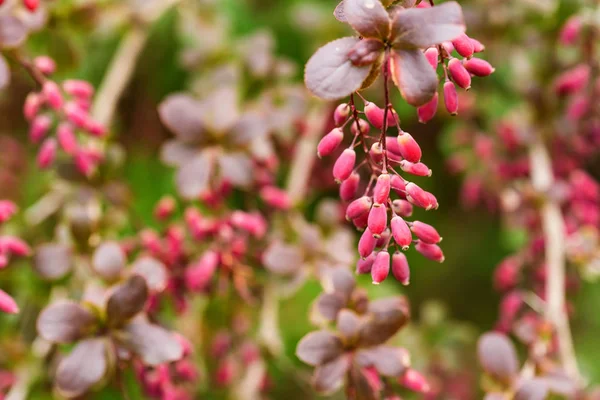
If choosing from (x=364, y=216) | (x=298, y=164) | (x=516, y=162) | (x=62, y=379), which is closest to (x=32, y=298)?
(x=62, y=379)

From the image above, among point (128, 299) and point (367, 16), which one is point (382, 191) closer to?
point (367, 16)

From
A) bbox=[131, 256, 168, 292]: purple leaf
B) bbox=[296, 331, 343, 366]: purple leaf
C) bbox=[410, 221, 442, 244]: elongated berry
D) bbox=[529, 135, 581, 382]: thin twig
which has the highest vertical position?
bbox=[410, 221, 442, 244]: elongated berry

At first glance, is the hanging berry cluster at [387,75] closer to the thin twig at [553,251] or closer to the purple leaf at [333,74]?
the purple leaf at [333,74]

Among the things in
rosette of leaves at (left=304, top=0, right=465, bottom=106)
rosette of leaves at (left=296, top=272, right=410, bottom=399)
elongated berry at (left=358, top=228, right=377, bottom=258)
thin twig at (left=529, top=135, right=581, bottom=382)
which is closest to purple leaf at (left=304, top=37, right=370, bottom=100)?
rosette of leaves at (left=304, top=0, right=465, bottom=106)

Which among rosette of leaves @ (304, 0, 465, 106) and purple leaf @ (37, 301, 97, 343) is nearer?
rosette of leaves @ (304, 0, 465, 106)

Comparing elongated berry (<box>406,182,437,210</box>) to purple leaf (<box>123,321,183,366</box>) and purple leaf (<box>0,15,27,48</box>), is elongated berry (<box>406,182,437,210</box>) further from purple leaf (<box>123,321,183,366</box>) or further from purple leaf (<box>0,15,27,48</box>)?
purple leaf (<box>0,15,27,48</box>)

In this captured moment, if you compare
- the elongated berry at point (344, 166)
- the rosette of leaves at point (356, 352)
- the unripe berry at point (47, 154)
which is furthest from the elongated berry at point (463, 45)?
the unripe berry at point (47, 154)
